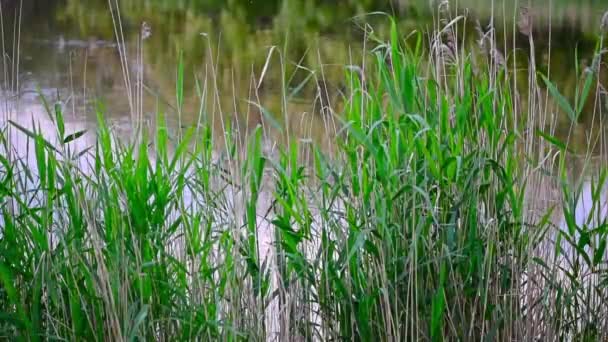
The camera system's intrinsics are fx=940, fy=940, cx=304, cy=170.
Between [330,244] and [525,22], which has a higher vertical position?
[525,22]

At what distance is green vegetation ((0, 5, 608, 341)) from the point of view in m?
1.83

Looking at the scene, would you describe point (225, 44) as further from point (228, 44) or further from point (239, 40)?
point (239, 40)

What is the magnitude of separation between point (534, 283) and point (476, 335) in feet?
0.57

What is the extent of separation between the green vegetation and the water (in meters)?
2.59

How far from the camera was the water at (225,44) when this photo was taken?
5.84 m

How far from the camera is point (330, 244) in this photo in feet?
6.27

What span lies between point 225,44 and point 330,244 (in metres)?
6.35

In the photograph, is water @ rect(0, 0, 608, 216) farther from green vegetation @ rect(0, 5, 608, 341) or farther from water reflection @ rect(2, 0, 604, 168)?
green vegetation @ rect(0, 5, 608, 341)

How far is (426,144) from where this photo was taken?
1958 millimetres

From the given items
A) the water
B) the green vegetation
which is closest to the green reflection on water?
the water

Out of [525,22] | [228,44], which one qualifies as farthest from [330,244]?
[228,44]

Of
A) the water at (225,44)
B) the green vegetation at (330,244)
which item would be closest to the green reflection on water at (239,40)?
the water at (225,44)

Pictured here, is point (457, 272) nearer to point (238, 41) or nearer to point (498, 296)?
point (498, 296)

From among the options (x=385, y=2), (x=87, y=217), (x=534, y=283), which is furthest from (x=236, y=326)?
(x=385, y=2)
